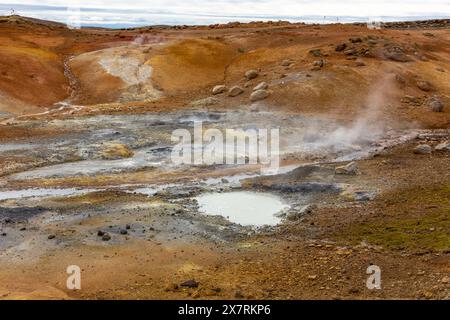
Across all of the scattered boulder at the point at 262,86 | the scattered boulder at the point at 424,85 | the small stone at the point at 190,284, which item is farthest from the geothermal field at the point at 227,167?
the scattered boulder at the point at 262,86

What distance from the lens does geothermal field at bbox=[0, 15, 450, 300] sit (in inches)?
562

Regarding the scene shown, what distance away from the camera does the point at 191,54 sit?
49.7 m

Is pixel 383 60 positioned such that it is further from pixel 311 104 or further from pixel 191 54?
pixel 191 54

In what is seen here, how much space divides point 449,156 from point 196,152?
12.0 m

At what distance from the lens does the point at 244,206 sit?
66.4ft

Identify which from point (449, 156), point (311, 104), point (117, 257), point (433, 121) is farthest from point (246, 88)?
point (117, 257)

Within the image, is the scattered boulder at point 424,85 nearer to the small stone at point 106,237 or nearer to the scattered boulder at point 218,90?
the scattered boulder at point 218,90

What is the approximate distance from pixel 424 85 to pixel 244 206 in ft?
84.1

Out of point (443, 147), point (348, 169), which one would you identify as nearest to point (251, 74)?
point (443, 147)

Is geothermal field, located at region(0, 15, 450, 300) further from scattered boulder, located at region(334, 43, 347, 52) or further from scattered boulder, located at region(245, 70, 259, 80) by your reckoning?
scattered boulder, located at region(245, 70, 259, 80)

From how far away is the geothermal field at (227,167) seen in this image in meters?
14.3

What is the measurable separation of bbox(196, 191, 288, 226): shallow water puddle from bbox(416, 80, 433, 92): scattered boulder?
23.7 meters

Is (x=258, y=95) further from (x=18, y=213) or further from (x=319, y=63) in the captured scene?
(x=18, y=213)

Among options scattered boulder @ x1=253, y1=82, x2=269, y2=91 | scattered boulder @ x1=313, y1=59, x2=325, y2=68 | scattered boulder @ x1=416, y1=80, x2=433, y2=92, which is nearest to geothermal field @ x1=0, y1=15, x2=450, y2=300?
scattered boulder @ x1=416, y1=80, x2=433, y2=92
